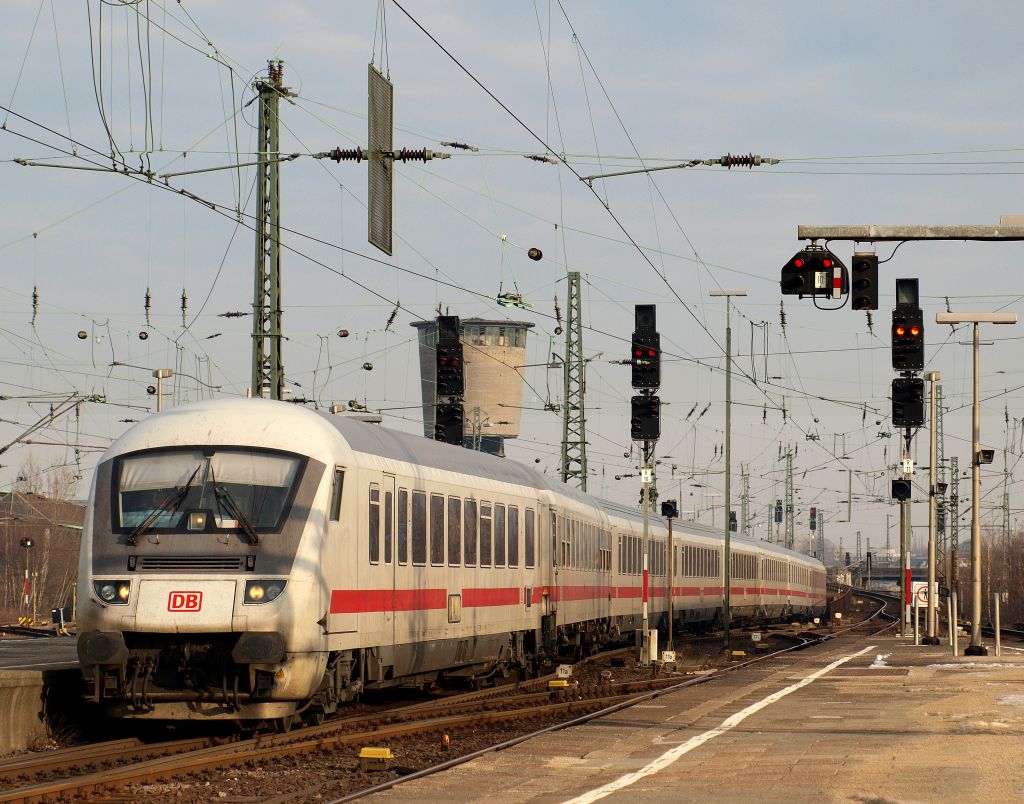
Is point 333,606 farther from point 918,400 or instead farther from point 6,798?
point 918,400

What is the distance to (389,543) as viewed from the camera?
18812 millimetres

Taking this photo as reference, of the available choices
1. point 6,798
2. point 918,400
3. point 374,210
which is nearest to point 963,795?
point 6,798

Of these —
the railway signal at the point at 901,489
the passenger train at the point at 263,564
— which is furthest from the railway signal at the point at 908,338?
the railway signal at the point at 901,489

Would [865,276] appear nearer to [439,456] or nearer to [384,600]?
[439,456]

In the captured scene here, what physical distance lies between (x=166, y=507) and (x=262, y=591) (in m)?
1.45

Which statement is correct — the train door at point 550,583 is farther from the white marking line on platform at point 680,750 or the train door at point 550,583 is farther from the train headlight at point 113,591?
the train headlight at point 113,591

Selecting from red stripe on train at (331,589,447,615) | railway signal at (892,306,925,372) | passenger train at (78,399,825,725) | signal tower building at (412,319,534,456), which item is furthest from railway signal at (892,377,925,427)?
signal tower building at (412,319,534,456)

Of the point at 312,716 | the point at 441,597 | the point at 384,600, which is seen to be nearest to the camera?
the point at 312,716

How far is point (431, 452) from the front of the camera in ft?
69.3

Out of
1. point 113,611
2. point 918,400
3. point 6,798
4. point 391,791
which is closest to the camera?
point 6,798

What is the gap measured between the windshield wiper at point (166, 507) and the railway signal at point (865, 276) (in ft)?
30.1

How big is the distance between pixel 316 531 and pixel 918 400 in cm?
1597

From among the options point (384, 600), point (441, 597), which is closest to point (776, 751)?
point (384, 600)

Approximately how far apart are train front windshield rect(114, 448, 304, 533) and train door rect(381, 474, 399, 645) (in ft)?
7.72
